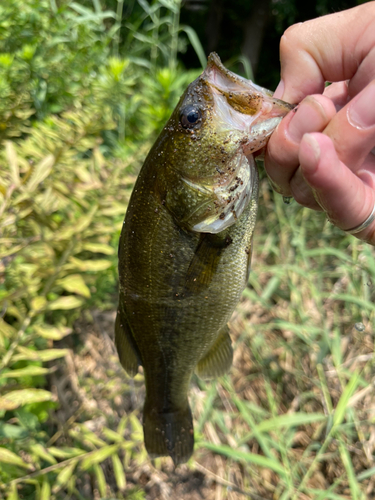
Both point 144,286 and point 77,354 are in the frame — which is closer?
point 144,286

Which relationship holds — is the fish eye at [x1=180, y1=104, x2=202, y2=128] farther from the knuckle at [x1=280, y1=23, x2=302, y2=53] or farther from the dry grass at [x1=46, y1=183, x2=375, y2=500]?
the dry grass at [x1=46, y1=183, x2=375, y2=500]

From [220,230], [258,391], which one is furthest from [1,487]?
[258,391]

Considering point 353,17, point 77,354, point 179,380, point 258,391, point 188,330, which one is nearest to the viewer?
point 353,17

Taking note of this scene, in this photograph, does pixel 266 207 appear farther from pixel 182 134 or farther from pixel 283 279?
pixel 182 134

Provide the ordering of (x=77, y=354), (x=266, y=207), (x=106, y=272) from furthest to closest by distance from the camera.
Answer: (x=266, y=207) < (x=77, y=354) < (x=106, y=272)

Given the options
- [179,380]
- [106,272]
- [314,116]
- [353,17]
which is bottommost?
[106,272]

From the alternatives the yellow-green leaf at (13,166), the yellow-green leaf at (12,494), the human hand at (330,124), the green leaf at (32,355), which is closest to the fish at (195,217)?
the human hand at (330,124)

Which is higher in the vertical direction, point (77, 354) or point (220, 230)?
point (220, 230)
